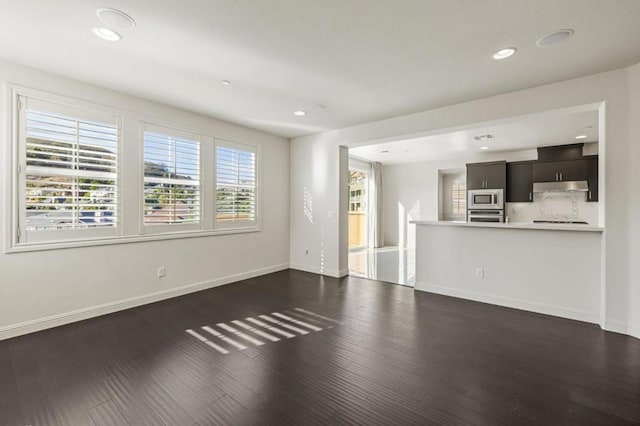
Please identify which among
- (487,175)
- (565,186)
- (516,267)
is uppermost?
(487,175)

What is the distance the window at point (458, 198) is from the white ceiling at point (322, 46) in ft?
17.3

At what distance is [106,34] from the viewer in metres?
2.27

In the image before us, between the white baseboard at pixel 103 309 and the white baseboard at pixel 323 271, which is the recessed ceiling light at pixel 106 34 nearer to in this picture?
the white baseboard at pixel 103 309

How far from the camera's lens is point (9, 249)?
2.75 m

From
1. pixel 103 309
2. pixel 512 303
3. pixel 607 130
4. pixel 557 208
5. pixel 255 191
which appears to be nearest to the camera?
pixel 607 130

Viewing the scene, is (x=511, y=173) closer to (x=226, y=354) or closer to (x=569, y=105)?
(x=569, y=105)

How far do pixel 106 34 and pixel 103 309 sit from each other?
2890mm

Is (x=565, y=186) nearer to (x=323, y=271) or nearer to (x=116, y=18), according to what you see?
(x=323, y=271)

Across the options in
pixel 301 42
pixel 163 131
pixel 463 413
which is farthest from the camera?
pixel 163 131

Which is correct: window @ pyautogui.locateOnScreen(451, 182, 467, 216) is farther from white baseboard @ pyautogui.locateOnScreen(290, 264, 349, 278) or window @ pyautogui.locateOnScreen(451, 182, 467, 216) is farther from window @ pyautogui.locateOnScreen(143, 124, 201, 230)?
window @ pyautogui.locateOnScreen(143, 124, 201, 230)

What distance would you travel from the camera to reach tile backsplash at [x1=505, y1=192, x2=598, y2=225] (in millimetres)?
6582

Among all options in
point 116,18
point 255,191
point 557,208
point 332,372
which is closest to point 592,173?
point 557,208

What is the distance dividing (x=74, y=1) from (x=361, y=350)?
339 cm

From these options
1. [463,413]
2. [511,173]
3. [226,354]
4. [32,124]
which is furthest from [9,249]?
[511,173]
